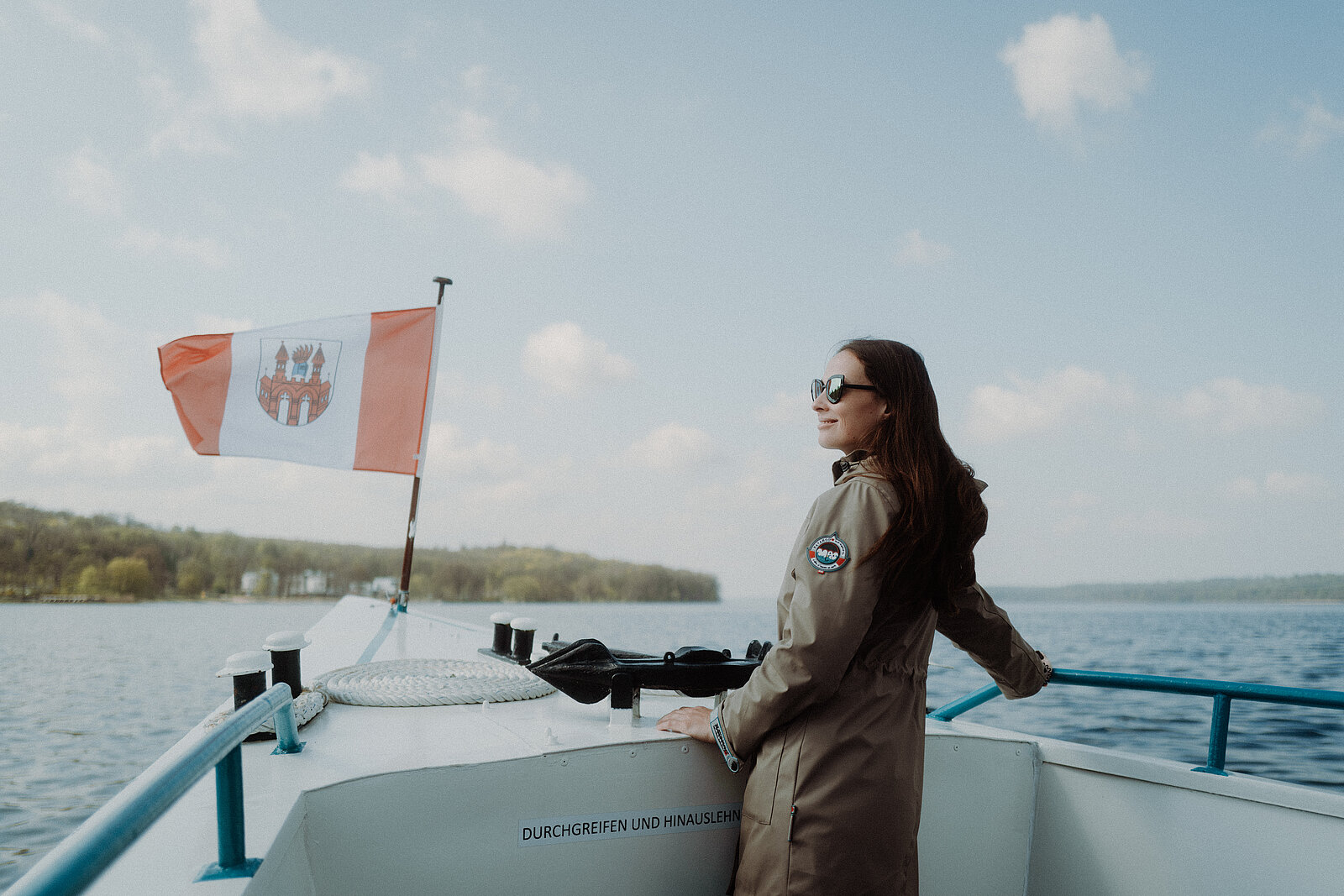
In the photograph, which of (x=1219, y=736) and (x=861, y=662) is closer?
(x=861, y=662)

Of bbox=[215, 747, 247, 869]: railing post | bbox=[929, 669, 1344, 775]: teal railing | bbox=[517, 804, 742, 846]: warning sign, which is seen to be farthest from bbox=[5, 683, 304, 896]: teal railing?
bbox=[929, 669, 1344, 775]: teal railing

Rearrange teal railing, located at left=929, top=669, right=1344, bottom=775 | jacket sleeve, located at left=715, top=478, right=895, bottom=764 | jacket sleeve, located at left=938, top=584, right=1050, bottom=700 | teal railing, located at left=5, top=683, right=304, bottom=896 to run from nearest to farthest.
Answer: teal railing, located at left=5, top=683, right=304, bottom=896, jacket sleeve, located at left=715, top=478, right=895, bottom=764, jacket sleeve, located at left=938, top=584, right=1050, bottom=700, teal railing, located at left=929, top=669, right=1344, bottom=775

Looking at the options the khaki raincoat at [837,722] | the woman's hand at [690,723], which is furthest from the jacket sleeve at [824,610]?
the woman's hand at [690,723]

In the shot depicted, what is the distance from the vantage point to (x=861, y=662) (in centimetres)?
141

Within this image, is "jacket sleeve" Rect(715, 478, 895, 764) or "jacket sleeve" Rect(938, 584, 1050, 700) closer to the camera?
"jacket sleeve" Rect(715, 478, 895, 764)

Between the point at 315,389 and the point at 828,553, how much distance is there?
4.75m

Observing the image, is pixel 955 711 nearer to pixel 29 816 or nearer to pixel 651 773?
pixel 651 773

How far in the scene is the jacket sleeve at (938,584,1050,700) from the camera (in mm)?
1645

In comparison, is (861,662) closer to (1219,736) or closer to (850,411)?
(850,411)

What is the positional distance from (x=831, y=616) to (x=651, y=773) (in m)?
0.63

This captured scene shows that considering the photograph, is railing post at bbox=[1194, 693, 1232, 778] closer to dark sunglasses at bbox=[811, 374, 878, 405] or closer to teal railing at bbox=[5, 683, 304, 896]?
dark sunglasses at bbox=[811, 374, 878, 405]

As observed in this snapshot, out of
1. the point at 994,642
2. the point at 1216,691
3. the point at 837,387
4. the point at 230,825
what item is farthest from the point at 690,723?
the point at 1216,691

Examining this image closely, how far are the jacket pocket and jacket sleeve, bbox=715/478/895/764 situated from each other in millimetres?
31

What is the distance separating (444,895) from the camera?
1538 mm
